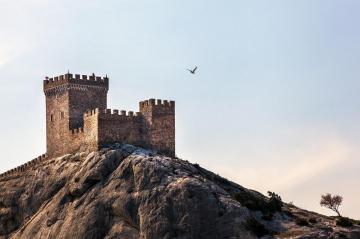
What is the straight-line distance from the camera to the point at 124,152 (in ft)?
412

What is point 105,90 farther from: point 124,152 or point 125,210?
point 125,210

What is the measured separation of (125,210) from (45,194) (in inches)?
623

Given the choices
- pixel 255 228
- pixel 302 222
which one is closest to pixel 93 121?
pixel 255 228

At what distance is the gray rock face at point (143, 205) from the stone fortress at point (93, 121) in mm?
1956

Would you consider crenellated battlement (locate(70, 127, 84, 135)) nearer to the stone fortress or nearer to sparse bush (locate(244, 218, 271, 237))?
the stone fortress

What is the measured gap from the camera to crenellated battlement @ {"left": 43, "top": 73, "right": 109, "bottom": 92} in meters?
135

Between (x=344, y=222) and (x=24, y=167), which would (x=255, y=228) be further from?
(x=24, y=167)

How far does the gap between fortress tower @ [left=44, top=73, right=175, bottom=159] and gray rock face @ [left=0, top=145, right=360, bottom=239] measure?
1.96 metres

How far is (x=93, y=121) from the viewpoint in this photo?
127688 millimetres

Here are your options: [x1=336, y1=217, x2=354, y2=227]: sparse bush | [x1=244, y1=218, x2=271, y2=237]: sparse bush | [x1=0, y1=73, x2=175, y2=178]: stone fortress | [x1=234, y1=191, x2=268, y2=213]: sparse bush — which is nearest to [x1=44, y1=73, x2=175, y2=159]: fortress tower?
[x1=0, y1=73, x2=175, y2=178]: stone fortress

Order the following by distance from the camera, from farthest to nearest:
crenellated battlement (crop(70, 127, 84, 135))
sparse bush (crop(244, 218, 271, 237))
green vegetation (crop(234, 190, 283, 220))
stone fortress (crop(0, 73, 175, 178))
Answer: crenellated battlement (crop(70, 127, 84, 135)), stone fortress (crop(0, 73, 175, 178)), green vegetation (crop(234, 190, 283, 220)), sparse bush (crop(244, 218, 271, 237))

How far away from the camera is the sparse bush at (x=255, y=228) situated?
115500 millimetres

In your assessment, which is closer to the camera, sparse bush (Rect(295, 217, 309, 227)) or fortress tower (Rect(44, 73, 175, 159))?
sparse bush (Rect(295, 217, 309, 227))

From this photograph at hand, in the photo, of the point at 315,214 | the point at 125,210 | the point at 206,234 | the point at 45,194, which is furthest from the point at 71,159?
the point at 315,214
